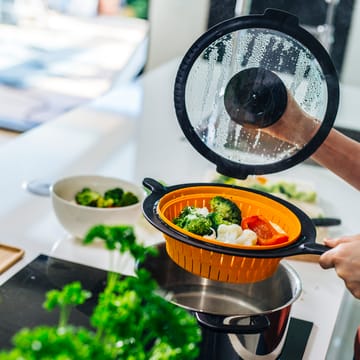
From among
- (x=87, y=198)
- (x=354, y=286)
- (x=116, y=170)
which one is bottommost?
(x=116, y=170)

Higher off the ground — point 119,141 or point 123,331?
point 123,331

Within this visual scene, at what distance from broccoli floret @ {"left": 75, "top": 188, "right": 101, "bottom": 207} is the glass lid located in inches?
13.6

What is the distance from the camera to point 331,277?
1.21 metres

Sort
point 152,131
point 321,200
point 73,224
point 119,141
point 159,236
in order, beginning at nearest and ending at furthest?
point 73,224 → point 159,236 → point 321,200 → point 119,141 → point 152,131

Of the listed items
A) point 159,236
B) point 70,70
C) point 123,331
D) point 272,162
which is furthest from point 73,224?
Answer: point 70,70

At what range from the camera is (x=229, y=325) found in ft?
2.60

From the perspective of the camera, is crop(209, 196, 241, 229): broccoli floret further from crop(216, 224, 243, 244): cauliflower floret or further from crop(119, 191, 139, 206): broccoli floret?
crop(119, 191, 139, 206): broccoli floret

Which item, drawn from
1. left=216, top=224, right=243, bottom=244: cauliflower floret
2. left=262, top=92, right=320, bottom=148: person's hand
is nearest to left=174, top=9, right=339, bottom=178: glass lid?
left=262, top=92, right=320, bottom=148: person's hand

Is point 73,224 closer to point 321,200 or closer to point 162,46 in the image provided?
point 321,200

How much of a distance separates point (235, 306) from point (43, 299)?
316mm

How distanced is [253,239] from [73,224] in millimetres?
433

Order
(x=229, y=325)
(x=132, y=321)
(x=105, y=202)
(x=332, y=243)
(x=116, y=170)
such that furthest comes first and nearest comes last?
(x=116, y=170) < (x=105, y=202) < (x=332, y=243) < (x=229, y=325) < (x=132, y=321)

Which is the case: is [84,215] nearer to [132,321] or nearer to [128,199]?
[128,199]

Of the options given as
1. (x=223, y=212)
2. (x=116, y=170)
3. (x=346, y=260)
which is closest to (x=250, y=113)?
(x=223, y=212)
